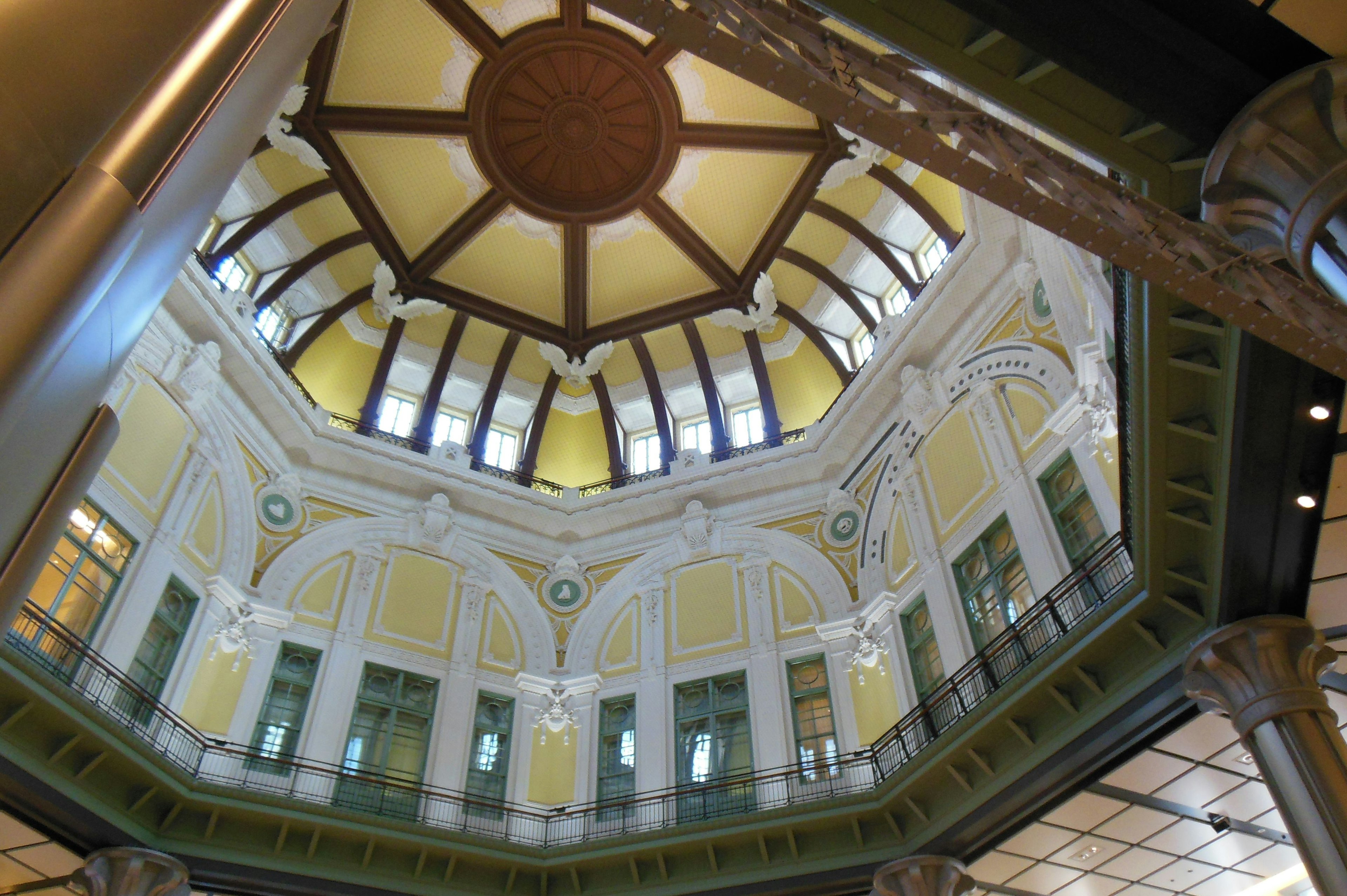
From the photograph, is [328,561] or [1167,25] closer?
[1167,25]

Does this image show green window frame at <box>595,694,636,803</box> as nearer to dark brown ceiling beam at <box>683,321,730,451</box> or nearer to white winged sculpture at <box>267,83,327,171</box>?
dark brown ceiling beam at <box>683,321,730,451</box>

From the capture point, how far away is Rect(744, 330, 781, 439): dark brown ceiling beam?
2131 centimetres

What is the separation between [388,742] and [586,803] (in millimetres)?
3724

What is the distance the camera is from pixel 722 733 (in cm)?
1762

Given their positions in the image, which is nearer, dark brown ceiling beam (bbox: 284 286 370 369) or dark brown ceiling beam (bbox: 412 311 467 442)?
dark brown ceiling beam (bbox: 284 286 370 369)

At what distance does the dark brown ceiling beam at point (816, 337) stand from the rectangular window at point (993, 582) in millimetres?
5461

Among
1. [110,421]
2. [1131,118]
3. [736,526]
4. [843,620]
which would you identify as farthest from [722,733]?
[110,421]

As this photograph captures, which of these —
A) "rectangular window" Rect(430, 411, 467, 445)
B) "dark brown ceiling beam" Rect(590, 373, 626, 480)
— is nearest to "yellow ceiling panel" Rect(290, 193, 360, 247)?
"rectangular window" Rect(430, 411, 467, 445)

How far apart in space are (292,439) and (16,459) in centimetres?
1885

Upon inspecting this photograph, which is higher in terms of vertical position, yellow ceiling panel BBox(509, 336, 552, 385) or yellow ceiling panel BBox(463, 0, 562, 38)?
yellow ceiling panel BBox(463, 0, 562, 38)

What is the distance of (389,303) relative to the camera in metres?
21.6

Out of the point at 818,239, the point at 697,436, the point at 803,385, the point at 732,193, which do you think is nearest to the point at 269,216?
the point at 732,193

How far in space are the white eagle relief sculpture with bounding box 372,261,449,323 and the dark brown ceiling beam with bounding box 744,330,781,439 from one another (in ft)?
24.2

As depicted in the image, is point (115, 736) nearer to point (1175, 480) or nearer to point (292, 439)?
point (292, 439)
